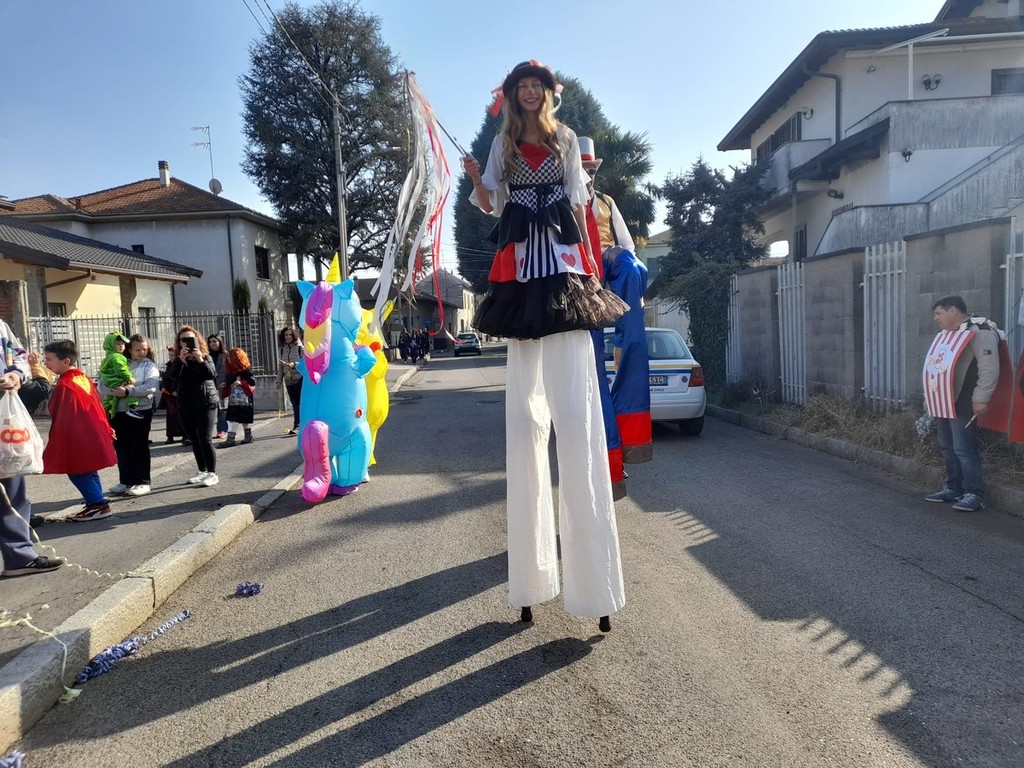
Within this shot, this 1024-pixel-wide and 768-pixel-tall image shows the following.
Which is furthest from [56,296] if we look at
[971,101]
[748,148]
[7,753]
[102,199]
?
[748,148]

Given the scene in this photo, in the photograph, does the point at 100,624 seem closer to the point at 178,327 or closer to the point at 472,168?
the point at 472,168

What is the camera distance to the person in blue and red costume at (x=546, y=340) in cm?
321

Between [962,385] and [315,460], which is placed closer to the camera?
[962,385]

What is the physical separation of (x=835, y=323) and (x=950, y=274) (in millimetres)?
2244

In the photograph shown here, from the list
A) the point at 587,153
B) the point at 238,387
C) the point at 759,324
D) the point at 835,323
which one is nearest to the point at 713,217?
the point at 759,324

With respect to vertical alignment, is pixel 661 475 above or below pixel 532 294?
below

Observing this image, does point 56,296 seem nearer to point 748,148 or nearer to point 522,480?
point 522,480

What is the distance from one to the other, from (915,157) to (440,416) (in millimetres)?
11489

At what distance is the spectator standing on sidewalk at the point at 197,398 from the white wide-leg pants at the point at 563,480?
4.88m

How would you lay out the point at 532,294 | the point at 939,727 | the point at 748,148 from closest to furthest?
1. the point at 939,727
2. the point at 532,294
3. the point at 748,148

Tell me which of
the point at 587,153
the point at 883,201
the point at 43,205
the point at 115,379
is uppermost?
the point at 43,205

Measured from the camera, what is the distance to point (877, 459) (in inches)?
283

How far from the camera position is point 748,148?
2659 centimetres

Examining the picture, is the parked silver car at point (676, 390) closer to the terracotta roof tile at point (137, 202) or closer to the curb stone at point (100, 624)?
the curb stone at point (100, 624)
